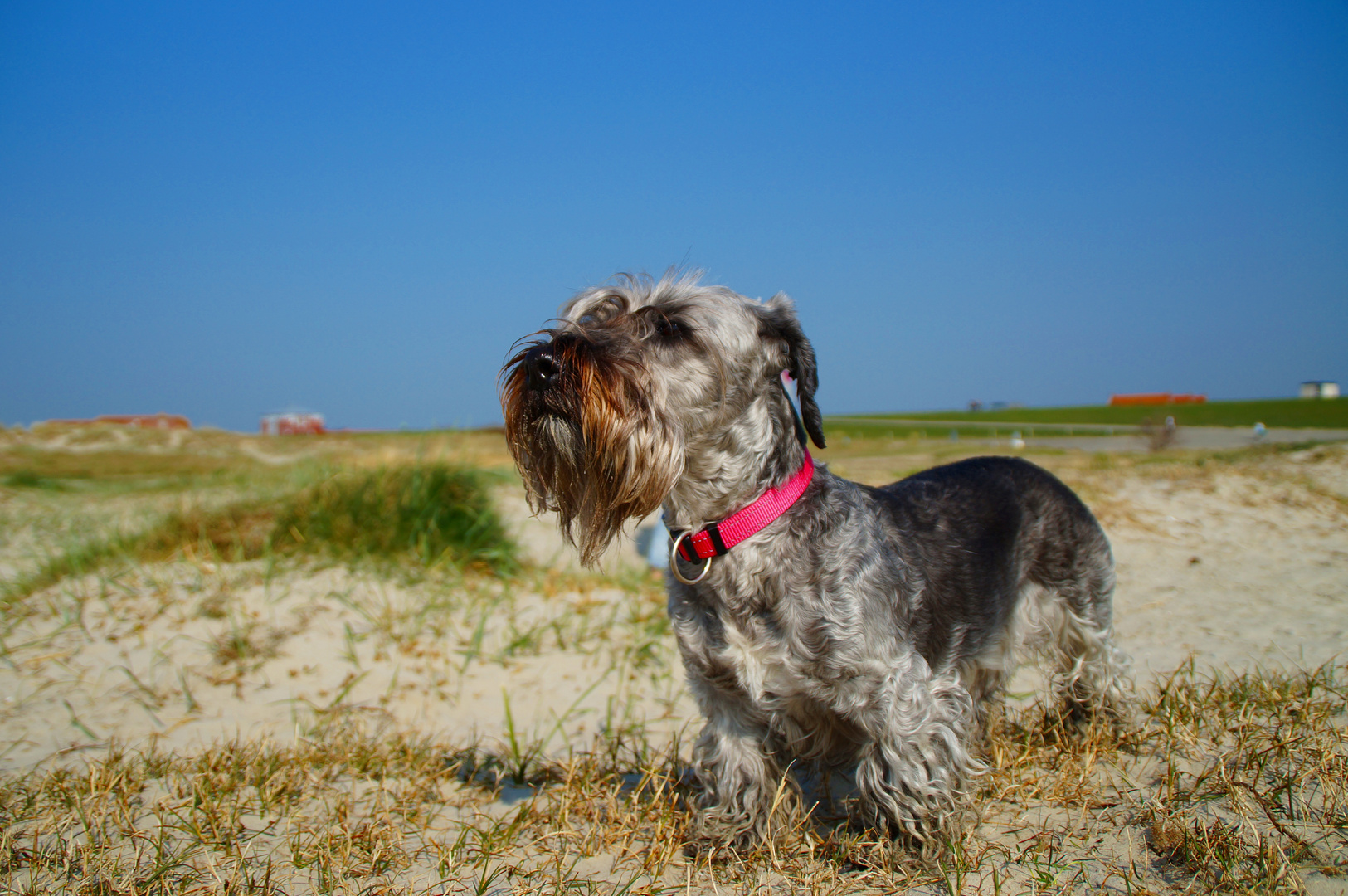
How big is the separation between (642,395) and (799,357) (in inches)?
29.1

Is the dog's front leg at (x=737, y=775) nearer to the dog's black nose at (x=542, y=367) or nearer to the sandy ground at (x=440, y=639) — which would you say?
the dog's black nose at (x=542, y=367)

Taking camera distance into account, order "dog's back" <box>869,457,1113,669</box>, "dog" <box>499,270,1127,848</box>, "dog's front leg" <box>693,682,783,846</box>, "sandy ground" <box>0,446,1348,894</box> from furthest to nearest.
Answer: "sandy ground" <box>0,446,1348,894</box>
"dog's back" <box>869,457,1113,669</box>
"dog's front leg" <box>693,682,783,846</box>
"dog" <box>499,270,1127,848</box>

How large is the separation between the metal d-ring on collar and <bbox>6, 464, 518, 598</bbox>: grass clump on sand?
14.5ft

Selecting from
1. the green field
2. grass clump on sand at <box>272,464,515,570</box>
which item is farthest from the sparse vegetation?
grass clump on sand at <box>272,464,515,570</box>

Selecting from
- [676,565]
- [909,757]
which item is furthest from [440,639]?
[909,757]

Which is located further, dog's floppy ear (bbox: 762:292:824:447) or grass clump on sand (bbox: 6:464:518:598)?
grass clump on sand (bbox: 6:464:518:598)

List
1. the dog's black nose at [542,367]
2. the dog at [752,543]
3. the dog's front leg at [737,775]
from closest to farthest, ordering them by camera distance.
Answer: the dog's black nose at [542,367] → the dog at [752,543] → the dog's front leg at [737,775]

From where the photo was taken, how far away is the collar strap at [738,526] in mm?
2836

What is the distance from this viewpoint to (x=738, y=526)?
2836mm

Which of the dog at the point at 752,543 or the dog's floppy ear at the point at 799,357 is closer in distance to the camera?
the dog at the point at 752,543

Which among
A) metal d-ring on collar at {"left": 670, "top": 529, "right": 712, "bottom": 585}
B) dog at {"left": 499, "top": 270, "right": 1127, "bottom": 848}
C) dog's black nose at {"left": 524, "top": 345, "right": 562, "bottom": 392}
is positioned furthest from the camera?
metal d-ring on collar at {"left": 670, "top": 529, "right": 712, "bottom": 585}

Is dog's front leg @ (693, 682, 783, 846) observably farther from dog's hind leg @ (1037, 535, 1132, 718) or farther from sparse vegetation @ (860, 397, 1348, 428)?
sparse vegetation @ (860, 397, 1348, 428)

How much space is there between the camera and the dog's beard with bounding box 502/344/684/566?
2670 millimetres

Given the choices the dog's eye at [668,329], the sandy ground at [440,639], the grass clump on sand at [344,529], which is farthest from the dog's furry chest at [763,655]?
the grass clump on sand at [344,529]
